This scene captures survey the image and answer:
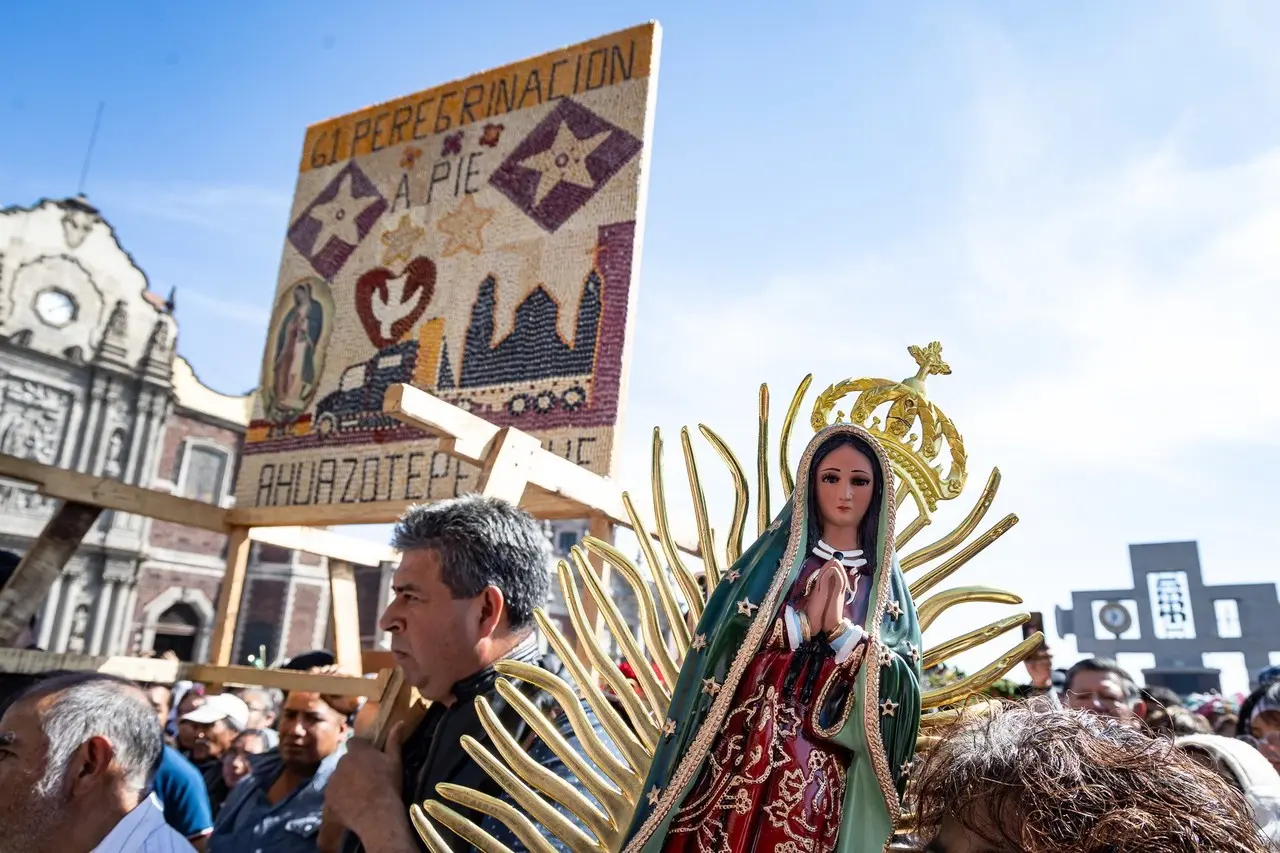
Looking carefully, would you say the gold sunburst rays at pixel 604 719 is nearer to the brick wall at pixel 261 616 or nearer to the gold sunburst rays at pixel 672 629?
the gold sunburst rays at pixel 672 629

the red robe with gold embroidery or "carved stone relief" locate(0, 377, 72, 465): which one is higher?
"carved stone relief" locate(0, 377, 72, 465)

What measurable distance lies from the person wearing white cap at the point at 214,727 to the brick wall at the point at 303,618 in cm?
1746

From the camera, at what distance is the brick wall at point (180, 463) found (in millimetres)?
19156

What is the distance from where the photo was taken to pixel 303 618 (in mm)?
21156

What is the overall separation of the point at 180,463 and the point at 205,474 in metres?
0.63

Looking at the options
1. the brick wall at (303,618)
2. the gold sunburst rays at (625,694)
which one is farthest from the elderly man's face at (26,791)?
the brick wall at (303,618)

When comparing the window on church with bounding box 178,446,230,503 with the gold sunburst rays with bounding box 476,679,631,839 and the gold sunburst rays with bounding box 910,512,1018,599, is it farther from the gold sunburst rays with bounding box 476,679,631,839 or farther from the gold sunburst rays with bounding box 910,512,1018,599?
the gold sunburst rays with bounding box 910,512,1018,599

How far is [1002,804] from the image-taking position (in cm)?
102

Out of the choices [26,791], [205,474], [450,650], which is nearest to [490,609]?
[450,650]

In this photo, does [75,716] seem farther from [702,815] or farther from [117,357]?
[117,357]

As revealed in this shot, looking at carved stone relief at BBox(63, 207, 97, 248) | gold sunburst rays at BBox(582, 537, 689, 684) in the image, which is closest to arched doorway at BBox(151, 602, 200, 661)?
carved stone relief at BBox(63, 207, 97, 248)

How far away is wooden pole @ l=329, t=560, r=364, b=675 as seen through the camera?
3.99 m

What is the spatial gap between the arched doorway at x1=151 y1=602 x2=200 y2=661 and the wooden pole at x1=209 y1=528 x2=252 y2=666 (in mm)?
17049

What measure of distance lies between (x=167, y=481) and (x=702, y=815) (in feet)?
67.5
